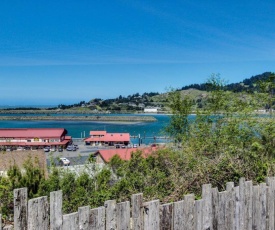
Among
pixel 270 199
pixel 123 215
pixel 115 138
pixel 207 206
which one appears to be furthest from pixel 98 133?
pixel 123 215

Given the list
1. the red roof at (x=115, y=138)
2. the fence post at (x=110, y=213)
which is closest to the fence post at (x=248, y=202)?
A: the fence post at (x=110, y=213)

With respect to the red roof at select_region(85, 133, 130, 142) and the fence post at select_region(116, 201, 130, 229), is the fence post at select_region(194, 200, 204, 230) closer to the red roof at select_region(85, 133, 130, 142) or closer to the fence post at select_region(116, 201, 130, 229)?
the fence post at select_region(116, 201, 130, 229)

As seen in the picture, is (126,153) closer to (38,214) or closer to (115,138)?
(38,214)

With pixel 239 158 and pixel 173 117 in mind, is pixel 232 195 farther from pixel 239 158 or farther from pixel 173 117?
pixel 173 117

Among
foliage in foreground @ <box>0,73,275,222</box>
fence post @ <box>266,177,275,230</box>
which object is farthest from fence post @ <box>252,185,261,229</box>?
foliage in foreground @ <box>0,73,275,222</box>

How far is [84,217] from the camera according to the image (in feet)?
6.68

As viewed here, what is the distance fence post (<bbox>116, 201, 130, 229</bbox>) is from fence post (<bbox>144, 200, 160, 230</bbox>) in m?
0.14

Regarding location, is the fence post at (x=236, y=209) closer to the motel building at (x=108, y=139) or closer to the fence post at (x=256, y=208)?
the fence post at (x=256, y=208)

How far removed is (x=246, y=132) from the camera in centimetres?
600

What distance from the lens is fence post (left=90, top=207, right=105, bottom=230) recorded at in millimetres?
2074

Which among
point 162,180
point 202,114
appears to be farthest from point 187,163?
point 202,114

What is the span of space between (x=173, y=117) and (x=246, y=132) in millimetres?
12439

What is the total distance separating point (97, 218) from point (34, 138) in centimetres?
5285

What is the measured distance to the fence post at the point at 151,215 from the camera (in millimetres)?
2254
